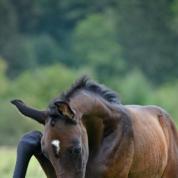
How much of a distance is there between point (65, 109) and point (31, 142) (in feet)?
3.05

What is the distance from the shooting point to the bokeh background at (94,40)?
291ft

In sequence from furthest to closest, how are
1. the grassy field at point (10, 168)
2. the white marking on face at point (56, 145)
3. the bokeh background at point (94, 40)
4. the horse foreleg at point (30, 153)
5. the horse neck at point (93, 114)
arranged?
the bokeh background at point (94, 40)
the grassy field at point (10, 168)
the horse foreleg at point (30, 153)
the horse neck at point (93, 114)
the white marking on face at point (56, 145)

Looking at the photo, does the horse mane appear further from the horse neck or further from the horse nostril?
the horse nostril

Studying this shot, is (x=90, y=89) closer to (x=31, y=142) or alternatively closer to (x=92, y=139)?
(x=92, y=139)

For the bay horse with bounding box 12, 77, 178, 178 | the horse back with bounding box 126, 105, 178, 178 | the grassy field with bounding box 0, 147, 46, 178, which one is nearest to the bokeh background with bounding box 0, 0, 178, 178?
the grassy field with bounding box 0, 147, 46, 178

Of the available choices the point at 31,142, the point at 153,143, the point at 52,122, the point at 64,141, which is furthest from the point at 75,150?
the point at 153,143


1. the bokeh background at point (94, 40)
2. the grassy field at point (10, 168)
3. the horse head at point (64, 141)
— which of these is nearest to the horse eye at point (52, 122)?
the horse head at point (64, 141)

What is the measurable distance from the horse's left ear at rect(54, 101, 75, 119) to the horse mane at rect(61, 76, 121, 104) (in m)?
0.38

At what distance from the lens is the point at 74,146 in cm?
959

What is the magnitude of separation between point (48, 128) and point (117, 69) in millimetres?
80614

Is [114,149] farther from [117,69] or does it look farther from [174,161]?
[117,69]

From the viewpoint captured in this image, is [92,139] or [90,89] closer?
[92,139]

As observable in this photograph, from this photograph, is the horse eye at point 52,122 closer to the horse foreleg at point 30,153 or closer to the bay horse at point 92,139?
the bay horse at point 92,139

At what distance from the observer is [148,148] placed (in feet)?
36.8
